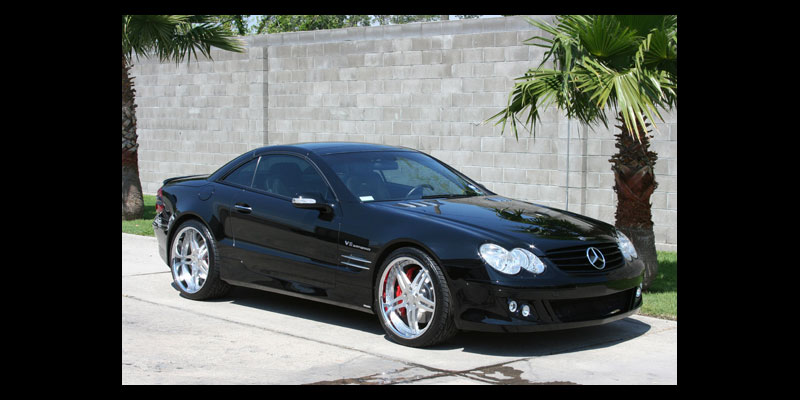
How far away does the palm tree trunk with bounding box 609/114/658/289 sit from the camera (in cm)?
855

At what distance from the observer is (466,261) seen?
239 inches

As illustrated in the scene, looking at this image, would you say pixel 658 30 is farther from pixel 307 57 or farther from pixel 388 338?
pixel 307 57

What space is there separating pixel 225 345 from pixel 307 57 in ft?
33.4

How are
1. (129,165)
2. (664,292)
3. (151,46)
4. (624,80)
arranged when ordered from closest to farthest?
1. (624,80)
2. (664,292)
3. (151,46)
4. (129,165)

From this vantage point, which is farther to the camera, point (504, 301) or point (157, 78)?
point (157, 78)

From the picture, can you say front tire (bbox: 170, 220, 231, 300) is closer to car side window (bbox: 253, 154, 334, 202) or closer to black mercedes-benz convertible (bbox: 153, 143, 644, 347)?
black mercedes-benz convertible (bbox: 153, 143, 644, 347)

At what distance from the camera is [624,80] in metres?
7.60

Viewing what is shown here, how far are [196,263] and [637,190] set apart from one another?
413 cm

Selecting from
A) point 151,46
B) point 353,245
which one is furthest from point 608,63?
point 151,46

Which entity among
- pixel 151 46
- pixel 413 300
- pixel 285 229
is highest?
pixel 151 46

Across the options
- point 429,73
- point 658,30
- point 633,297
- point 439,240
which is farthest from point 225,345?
point 429,73

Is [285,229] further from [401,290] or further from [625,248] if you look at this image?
[625,248]

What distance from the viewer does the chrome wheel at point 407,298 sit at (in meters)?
6.32

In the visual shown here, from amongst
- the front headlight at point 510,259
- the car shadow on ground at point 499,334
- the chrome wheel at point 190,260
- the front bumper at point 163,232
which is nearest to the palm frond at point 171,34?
the front bumper at point 163,232
